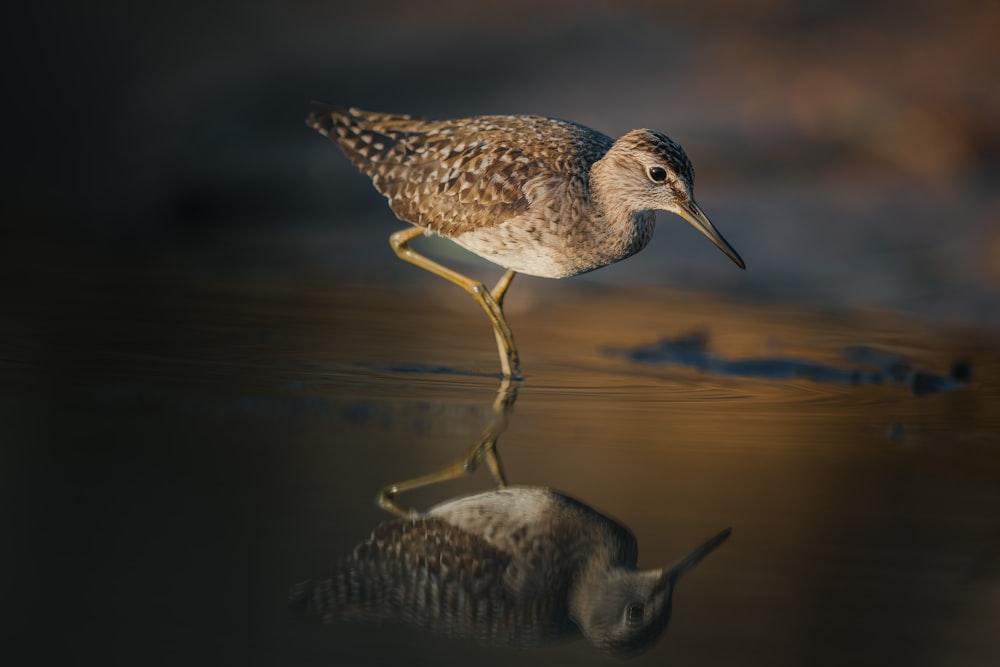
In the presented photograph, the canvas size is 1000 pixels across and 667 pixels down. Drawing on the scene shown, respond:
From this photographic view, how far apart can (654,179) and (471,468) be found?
2307mm

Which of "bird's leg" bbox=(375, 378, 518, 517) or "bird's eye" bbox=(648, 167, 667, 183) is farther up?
"bird's eye" bbox=(648, 167, 667, 183)

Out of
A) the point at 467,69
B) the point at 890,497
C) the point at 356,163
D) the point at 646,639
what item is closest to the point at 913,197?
the point at 467,69

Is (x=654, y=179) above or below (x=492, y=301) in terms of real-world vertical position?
above

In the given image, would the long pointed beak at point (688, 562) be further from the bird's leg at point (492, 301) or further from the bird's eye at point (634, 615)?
the bird's leg at point (492, 301)

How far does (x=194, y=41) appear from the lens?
13.9 meters

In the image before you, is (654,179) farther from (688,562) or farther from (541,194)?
(688,562)

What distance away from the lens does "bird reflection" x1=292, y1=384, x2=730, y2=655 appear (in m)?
3.46

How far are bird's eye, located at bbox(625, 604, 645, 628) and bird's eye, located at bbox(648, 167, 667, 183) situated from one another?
321 cm

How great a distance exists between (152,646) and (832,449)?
2.96m

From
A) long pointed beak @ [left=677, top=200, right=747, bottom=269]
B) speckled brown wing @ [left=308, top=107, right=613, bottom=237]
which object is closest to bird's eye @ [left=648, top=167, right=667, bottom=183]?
long pointed beak @ [left=677, top=200, right=747, bottom=269]

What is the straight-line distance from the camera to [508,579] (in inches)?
150

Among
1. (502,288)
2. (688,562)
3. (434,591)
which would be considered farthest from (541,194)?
(434,591)

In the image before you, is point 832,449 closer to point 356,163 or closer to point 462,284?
point 462,284

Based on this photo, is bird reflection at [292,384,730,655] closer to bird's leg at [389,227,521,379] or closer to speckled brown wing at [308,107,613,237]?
bird's leg at [389,227,521,379]
